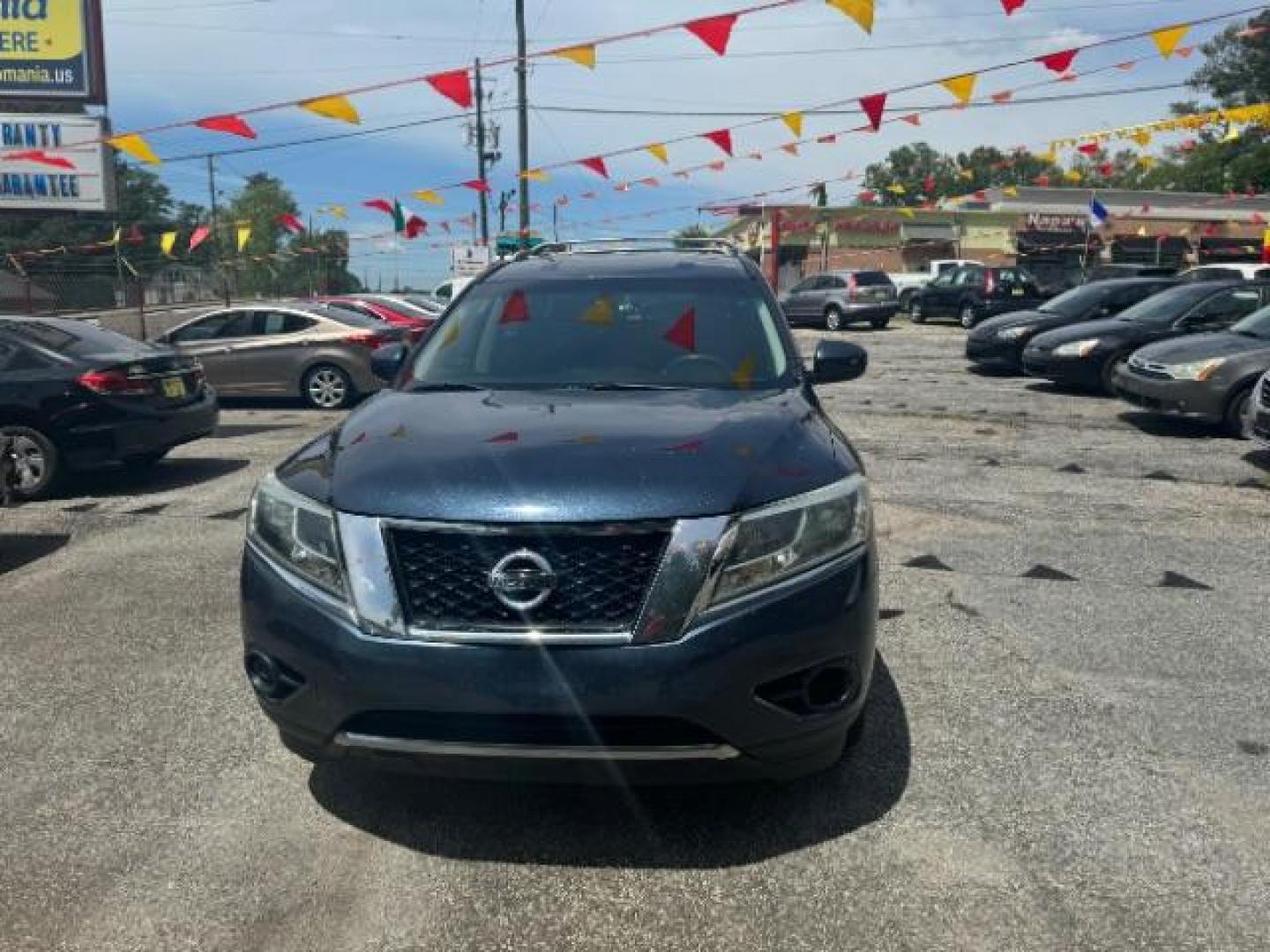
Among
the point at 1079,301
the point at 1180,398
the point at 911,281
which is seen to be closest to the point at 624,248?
the point at 1180,398

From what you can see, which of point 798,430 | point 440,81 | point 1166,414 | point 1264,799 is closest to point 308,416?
point 440,81

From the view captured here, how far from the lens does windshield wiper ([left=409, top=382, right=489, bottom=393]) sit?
3.75 m

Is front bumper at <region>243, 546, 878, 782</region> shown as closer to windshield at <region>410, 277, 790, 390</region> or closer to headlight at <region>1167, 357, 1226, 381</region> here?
windshield at <region>410, 277, 790, 390</region>

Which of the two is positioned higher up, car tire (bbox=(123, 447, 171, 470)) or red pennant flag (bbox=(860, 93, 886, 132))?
red pennant flag (bbox=(860, 93, 886, 132))

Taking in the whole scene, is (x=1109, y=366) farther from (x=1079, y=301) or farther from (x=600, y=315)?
(x=600, y=315)

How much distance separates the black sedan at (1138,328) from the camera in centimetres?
1249

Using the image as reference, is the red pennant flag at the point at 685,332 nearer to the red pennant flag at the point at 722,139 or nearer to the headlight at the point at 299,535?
the headlight at the point at 299,535

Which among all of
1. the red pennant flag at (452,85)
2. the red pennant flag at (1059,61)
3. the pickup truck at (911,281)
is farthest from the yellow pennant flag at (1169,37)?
the pickup truck at (911,281)

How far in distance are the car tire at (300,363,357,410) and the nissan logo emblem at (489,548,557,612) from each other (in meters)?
11.4

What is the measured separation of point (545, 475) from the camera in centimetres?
270

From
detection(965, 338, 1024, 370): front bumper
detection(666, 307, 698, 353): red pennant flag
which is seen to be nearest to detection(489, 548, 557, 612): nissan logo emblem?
detection(666, 307, 698, 353): red pennant flag

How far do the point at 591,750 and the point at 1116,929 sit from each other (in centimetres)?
140

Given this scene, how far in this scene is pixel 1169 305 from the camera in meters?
13.0

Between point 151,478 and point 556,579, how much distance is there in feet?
24.2
